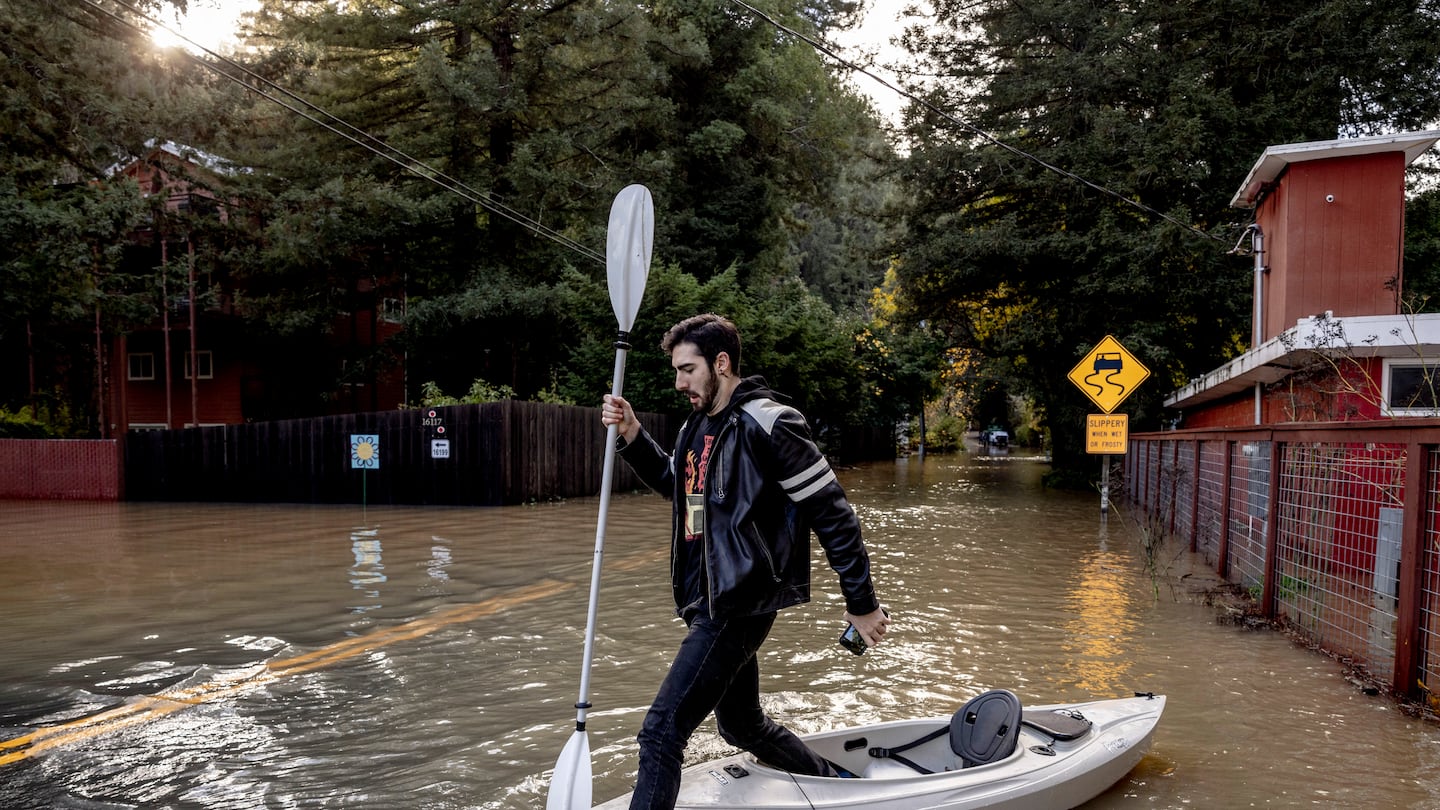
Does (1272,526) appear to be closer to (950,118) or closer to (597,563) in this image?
(597,563)

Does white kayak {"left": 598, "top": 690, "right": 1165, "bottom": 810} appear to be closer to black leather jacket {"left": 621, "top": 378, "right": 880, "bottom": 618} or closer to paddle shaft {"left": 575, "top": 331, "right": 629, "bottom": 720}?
paddle shaft {"left": 575, "top": 331, "right": 629, "bottom": 720}

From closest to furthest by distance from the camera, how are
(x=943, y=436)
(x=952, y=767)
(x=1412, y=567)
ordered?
(x=952, y=767) → (x=1412, y=567) → (x=943, y=436)

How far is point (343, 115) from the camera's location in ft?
96.5

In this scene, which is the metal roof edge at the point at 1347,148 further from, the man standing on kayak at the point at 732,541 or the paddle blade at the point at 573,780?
the paddle blade at the point at 573,780

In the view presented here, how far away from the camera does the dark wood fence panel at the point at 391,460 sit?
772 inches

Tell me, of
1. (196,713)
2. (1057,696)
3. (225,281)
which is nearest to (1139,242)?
(1057,696)

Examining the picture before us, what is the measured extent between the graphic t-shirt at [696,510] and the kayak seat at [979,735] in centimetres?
136

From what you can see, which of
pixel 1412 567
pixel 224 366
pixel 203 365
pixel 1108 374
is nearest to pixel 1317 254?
pixel 1108 374

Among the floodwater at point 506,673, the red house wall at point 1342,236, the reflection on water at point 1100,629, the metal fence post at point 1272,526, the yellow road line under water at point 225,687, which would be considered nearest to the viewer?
the floodwater at point 506,673

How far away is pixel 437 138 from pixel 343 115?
3.74m

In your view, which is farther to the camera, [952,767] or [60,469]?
[60,469]

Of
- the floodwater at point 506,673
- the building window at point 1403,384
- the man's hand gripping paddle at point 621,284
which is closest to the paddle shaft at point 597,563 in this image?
the man's hand gripping paddle at point 621,284

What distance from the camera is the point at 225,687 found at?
6102 mm

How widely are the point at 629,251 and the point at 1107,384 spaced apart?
1411 centimetres
